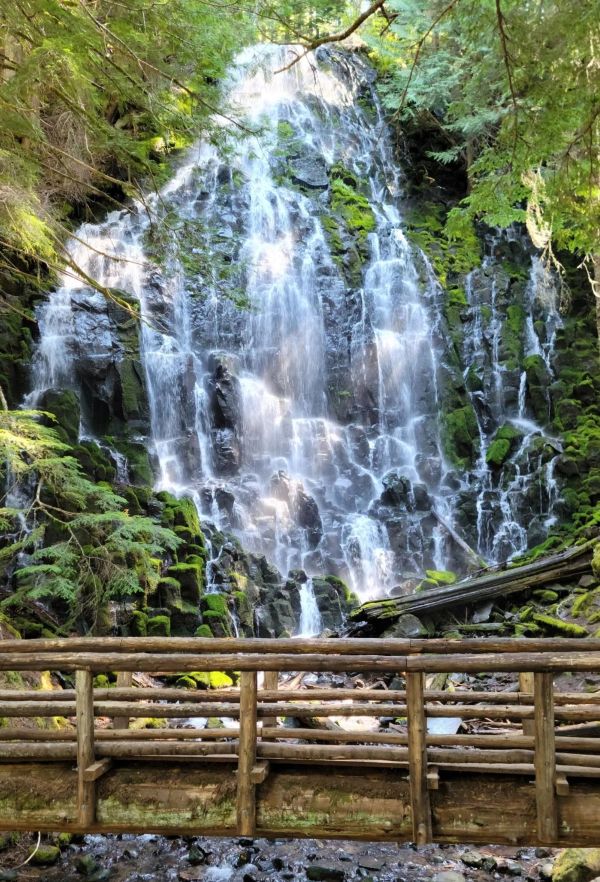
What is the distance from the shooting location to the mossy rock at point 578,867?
512cm

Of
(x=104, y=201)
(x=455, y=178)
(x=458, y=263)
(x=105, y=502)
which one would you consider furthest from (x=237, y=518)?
(x=455, y=178)

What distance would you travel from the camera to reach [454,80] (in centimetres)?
1712

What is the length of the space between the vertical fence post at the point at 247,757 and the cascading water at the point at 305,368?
345 inches

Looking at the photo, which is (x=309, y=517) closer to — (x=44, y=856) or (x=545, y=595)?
(x=545, y=595)

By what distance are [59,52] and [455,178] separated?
2311cm

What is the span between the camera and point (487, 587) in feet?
39.9

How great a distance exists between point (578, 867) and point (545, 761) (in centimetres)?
251

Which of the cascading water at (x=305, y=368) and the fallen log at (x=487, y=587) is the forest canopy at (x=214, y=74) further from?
the cascading water at (x=305, y=368)

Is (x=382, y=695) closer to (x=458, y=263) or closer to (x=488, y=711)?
(x=488, y=711)

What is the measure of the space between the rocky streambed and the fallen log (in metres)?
5.68

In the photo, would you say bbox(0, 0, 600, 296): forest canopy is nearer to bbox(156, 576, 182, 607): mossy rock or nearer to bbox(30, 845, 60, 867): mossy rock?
bbox(30, 845, 60, 867): mossy rock

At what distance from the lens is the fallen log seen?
38.4ft

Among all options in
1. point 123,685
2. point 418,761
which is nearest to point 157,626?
point 123,685

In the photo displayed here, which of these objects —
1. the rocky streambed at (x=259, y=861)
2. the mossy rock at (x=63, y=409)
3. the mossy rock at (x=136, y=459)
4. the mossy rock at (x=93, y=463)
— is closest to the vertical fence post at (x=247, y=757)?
the rocky streambed at (x=259, y=861)
